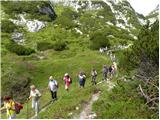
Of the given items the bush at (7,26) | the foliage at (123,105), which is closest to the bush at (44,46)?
the bush at (7,26)

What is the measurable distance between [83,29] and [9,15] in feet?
74.3

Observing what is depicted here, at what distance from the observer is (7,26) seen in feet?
402

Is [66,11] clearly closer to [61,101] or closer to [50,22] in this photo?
[50,22]

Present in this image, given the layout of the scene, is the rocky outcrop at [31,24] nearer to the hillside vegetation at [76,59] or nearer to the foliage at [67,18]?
the hillside vegetation at [76,59]

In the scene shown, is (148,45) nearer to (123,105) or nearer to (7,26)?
(123,105)

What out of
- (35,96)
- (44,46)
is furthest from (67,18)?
(35,96)

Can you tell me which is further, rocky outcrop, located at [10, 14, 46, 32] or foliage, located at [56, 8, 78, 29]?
foliage, located at [56, 8, 78, 29]

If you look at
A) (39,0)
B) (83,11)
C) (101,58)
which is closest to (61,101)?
(101,58)

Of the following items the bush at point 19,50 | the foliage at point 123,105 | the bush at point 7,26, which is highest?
the bush at point 7,26

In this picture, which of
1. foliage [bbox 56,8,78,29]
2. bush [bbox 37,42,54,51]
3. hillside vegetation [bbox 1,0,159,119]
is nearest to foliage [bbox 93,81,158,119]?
hillside vegetation [bbox 1,0,159,119]

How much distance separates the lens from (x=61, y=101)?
31.4 m

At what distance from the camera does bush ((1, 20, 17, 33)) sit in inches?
4715

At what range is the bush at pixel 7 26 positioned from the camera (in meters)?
120

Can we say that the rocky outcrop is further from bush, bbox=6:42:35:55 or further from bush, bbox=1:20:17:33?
bush, bbox=6:42:35:55
